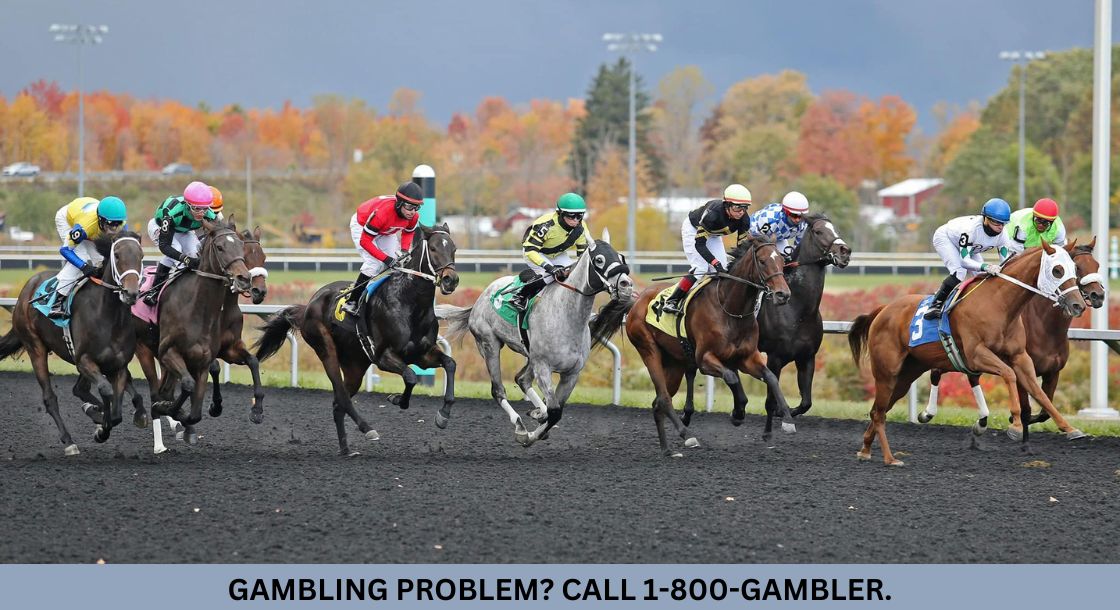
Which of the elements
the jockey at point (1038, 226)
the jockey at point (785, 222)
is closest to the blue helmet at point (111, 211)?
the jockey at point (785, 222)

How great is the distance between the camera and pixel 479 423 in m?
11.5

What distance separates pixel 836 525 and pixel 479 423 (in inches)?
197

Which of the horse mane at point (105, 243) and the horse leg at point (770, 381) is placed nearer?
the horse leg at point (770, 381)

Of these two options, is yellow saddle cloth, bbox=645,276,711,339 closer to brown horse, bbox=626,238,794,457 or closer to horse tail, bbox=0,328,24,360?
brown horse, bbox=626,238,794,457

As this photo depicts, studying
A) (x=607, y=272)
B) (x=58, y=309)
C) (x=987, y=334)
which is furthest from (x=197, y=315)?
(x=987, y=334)

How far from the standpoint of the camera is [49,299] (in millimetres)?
9586

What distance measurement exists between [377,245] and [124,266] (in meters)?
1.70

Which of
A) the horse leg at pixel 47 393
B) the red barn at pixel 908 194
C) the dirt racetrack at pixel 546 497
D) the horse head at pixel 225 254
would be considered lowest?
the dirt racetrack at pixel 546 497

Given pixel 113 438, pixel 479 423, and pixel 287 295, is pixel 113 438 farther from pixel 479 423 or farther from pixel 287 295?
pixel 287 295

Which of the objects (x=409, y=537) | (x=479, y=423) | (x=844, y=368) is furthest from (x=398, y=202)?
(x=844, y=368)

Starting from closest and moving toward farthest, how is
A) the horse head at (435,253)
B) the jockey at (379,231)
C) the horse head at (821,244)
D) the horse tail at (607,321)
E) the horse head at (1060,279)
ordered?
the horse head at (1060,279)
the horse head at (435,253)
the jockey at (379,231)
the horse head at (821,244)
the horse tail at (607,321)

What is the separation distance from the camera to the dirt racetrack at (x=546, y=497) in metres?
6.24

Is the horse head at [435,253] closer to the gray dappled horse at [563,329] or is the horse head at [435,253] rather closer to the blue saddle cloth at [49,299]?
the gray dappled horse at [563,329]
